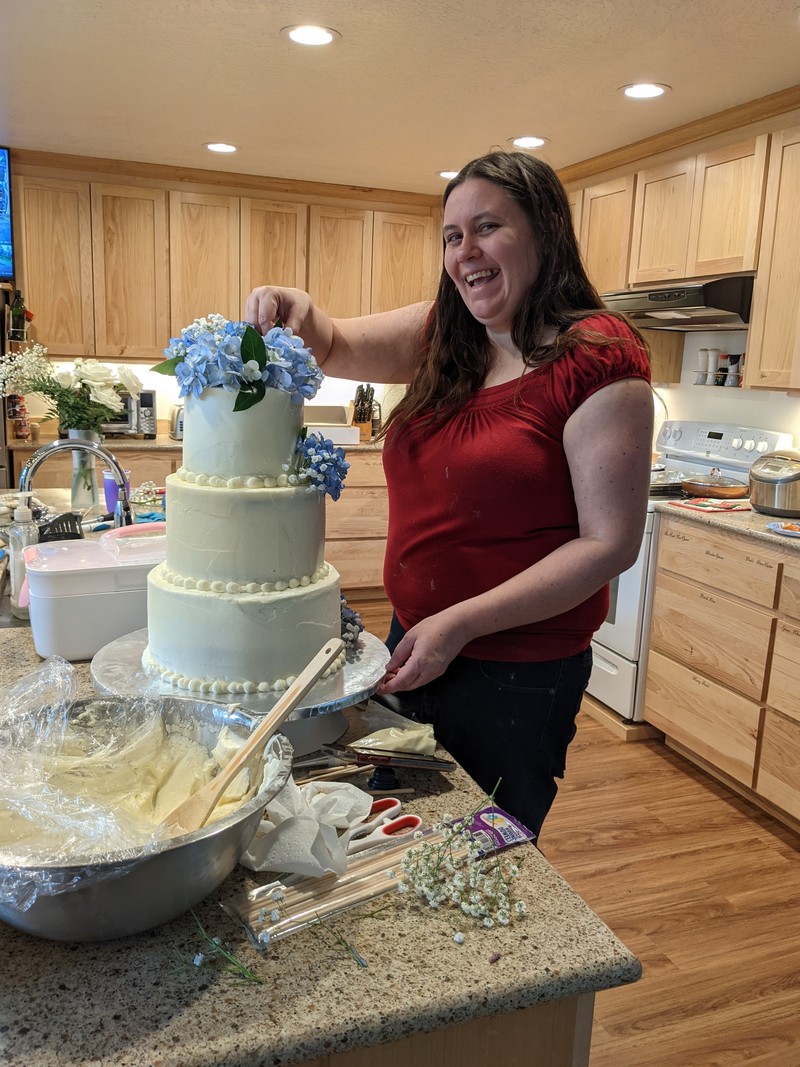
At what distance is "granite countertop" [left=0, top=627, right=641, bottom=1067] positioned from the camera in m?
0.67

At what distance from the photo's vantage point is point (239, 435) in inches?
44.4

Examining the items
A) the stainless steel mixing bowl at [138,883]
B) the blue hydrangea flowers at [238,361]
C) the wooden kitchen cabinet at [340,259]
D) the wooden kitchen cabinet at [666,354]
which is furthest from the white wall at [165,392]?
the stainless steel mixing bowl at [138,883]

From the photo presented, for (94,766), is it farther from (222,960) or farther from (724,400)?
(724,400)

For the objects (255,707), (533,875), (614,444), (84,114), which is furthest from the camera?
(84,114)

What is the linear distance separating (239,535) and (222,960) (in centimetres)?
54

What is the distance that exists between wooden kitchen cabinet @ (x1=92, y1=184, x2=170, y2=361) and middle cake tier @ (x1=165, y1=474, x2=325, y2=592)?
3.90 meters

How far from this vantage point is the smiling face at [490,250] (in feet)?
4.39

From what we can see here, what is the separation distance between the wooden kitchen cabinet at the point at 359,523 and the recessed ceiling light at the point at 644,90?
7.59 ft

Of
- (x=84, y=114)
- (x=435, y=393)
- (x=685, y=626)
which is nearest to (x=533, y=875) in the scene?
(x=435, y=393)

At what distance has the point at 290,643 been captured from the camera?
3.81 ft

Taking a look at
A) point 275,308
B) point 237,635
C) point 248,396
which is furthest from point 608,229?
point 237,635

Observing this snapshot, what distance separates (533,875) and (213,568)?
564 mm

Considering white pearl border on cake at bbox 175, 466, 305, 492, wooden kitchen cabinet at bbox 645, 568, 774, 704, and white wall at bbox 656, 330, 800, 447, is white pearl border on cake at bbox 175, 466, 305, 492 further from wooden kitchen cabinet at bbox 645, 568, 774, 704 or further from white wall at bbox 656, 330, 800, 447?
white wall at bbox 656, 330, 800, 447

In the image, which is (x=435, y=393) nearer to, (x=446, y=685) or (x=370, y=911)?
(x=446, y=685)
